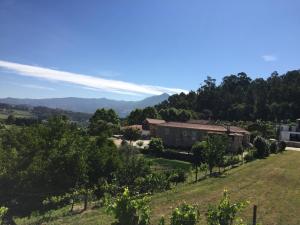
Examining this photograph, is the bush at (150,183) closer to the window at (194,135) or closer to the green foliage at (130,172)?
the green foliage at (130,172)

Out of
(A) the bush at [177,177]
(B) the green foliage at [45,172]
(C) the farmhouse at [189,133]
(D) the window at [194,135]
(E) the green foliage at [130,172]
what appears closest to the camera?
(B) the green foliage at [45,172]

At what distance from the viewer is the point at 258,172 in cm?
3039

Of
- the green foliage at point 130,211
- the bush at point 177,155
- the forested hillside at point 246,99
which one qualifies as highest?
the forested hillside at point 246,99

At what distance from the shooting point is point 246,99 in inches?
4220

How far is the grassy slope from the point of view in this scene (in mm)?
17422

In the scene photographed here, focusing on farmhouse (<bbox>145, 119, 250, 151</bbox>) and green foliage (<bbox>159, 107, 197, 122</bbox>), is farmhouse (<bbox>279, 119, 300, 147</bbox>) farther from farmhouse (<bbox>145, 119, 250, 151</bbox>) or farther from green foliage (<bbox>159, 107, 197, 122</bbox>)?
green foliage (<bbox>159, 107, 197, 122</bbox>)

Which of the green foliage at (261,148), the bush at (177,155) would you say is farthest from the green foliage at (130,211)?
the bush at (177,155)

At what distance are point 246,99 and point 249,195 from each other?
88160 millimetres

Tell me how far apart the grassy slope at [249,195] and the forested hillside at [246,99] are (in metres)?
63.0

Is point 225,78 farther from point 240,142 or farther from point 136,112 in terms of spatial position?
point 240,142

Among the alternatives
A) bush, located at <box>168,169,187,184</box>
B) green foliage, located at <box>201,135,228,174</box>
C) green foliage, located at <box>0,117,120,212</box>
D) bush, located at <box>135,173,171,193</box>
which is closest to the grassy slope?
bush, located at <box>135,173,171,193</box>

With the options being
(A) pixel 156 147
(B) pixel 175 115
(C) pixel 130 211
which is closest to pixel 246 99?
(B) pixel 175 115

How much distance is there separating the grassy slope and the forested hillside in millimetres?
62980

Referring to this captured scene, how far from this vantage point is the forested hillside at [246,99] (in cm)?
9412
